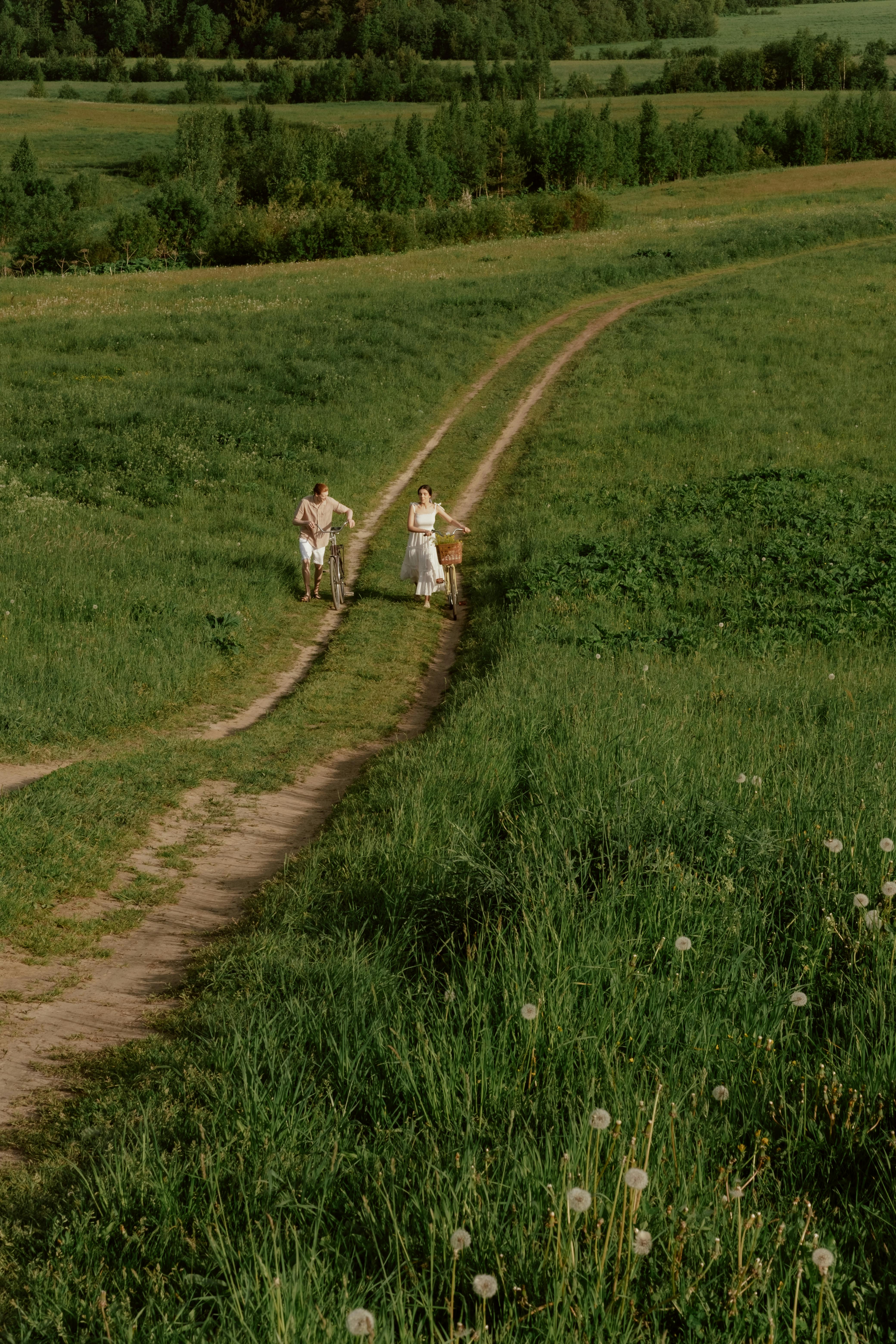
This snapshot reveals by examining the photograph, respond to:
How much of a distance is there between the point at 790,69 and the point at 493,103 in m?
77.2

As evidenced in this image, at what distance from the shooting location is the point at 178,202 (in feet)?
274

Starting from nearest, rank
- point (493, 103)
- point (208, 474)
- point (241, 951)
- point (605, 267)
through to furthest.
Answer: point (241, 951) → point (208, 474) → point (605, 267) → point (493, 103)

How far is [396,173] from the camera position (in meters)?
91.9

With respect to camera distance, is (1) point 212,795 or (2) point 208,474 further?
(2) point 208,474

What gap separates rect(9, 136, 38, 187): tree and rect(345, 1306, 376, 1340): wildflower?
368 feet

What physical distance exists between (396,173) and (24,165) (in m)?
37.4

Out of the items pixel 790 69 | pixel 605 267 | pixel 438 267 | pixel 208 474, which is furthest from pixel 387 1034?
pixel 790 69

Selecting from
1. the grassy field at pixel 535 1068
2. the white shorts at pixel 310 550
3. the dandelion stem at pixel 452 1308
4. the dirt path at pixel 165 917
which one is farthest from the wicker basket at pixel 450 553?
the dandelion stem at pixel 452 1308

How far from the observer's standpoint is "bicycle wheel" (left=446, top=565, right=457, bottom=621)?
54.1 ft

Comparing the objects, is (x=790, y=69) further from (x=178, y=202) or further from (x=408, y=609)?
(x=408, y=609)

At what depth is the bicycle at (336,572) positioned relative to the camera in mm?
16734

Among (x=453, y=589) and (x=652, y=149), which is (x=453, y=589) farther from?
(x=652, y=149)

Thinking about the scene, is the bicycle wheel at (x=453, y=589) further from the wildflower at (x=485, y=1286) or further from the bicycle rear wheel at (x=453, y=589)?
the wildflower at (x=485, y=1286)

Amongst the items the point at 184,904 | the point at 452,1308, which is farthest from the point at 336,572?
the point at 452,1308
